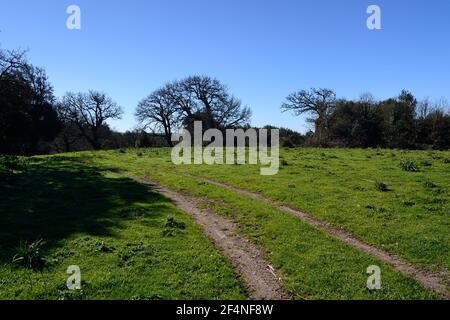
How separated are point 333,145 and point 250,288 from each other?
49.0 m

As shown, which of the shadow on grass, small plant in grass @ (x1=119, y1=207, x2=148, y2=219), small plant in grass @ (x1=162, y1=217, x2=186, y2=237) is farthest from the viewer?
small plant in grass @ (x1=119, y1=207, x2=148, y2=219)

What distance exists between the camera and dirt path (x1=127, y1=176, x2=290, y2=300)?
31.1 ft

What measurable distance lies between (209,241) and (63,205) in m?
7.51

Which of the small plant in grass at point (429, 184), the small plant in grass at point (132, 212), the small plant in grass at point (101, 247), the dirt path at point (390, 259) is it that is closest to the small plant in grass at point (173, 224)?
the small plant in grass at point (132, 212)

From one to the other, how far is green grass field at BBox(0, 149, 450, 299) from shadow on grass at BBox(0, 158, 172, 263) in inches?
2.0

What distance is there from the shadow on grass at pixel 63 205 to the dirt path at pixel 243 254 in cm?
175

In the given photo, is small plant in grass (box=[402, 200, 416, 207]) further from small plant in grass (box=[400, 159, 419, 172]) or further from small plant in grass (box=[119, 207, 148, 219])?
small plant in grass (box=[119, 207, 148, 219])

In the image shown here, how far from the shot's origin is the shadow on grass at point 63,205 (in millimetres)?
12959

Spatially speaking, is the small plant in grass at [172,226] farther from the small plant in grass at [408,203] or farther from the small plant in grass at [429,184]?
the small plant in grass at [429,184]

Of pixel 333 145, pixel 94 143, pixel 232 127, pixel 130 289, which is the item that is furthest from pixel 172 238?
pixel 94 143

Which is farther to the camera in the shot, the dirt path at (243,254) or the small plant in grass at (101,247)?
the small plant in grass at (101,247)

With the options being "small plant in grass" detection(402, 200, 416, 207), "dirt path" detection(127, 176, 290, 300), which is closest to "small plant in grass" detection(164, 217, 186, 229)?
"dirt path" detection(127, 176, 290, 300)

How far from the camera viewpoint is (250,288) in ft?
31.4

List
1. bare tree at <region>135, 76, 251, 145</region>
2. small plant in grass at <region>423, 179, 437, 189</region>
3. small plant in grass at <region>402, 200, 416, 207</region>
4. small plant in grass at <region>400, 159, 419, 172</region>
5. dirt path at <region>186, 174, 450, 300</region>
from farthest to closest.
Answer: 1. bare tree at <region>135, 76, 251, 145</region>
2. small plant in grass at <region>400, 159, 419, 172</region>
3. small plant in grass at <region>423, 179, 437, 189</region>
4. small plant in grass at <region>402, 200, 416, 207</region>
5. dirt path at <region>186, 174, 450, 300</region>
